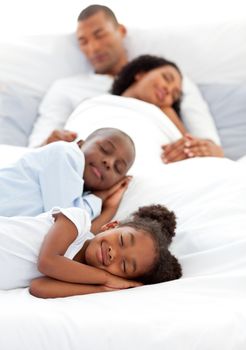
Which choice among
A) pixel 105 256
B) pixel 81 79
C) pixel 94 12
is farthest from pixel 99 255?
pixel 94 12

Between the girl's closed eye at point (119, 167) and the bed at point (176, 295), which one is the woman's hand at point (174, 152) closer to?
the bed at point (176, 295)

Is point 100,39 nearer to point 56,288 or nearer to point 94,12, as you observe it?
point 94,12

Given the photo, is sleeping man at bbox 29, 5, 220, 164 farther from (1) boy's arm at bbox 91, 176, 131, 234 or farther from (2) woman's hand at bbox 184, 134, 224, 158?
(1) boy's arm at bbox 91, 176, 131, 234

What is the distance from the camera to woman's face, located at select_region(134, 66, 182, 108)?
2.12 m

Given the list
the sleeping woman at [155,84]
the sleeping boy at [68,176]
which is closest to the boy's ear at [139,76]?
the sleeping woman at [155,84]

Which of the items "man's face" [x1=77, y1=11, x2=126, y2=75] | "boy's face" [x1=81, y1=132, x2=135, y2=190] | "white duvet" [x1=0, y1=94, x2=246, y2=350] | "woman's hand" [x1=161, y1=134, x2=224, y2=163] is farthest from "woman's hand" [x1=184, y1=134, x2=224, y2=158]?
"man's face" [x1=77, y1=11, x2=126, y2=75]

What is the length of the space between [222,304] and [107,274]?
275mm

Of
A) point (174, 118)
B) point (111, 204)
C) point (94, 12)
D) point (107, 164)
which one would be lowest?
point (174, 118)

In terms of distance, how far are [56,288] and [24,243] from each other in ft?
0.43

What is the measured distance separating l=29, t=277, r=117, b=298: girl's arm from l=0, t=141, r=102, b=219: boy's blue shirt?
0.27m

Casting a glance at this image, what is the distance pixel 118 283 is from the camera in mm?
1156

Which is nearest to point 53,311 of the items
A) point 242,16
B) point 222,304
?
point 222,304

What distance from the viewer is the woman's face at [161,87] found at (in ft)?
6.97

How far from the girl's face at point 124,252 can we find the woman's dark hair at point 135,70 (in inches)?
44.7
